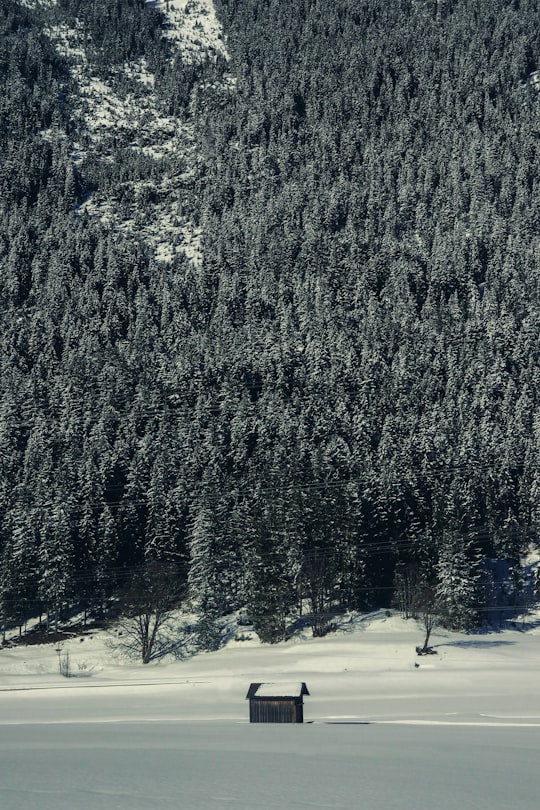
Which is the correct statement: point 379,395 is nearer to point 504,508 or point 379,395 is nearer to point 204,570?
point 504,508

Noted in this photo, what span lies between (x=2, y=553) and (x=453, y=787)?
83982 millimetres

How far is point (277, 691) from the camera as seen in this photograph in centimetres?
3906

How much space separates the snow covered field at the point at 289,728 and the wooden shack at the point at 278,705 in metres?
1.05

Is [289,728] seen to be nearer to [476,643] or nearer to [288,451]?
[476,643]

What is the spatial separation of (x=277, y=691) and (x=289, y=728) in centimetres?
364

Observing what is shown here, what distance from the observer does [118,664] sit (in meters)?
78.6

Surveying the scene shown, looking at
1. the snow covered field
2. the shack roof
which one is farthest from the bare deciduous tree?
the shack roof

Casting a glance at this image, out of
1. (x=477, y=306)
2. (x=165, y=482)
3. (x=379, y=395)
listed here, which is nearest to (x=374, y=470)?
(x=165, y=482)

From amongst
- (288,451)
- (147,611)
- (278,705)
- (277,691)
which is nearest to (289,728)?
(278,705)

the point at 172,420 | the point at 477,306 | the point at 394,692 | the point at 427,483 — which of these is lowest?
the point at 394,692

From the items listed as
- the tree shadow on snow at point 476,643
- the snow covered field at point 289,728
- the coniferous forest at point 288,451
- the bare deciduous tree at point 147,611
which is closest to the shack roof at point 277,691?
the snow covered field at point 289,728

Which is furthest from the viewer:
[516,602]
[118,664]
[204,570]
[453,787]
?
[516,602]

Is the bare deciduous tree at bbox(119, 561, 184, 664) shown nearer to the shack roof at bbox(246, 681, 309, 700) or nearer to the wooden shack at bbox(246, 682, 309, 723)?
the shack roof at bbox(246, 681, 309, 700)

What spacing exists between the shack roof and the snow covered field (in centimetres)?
152
